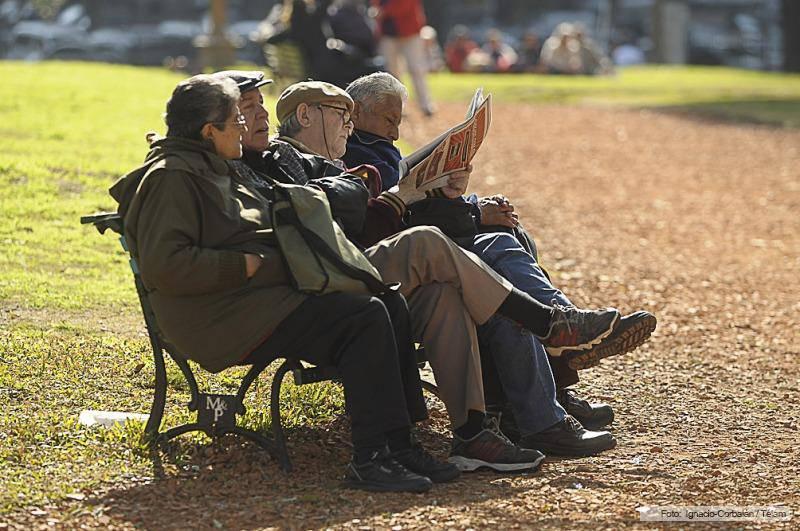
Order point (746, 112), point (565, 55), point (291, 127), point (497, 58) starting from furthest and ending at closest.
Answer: point (497, 58), point (565, 55), point (746, 112), point (291, 127)

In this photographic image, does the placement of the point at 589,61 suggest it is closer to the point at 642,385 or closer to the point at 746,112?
the point at 746,112

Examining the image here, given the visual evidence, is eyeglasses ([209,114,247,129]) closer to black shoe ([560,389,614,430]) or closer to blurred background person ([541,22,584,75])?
black shoe ([560,389,614,430])

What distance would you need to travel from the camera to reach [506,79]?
95.1ft

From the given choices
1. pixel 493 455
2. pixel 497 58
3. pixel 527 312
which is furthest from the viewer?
pixel 497 58

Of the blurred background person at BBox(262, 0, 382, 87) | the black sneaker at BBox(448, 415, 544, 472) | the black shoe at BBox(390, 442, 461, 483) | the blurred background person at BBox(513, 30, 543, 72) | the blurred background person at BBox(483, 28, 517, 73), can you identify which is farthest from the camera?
the blurred background person at BBox(513, 30, 543, 72)

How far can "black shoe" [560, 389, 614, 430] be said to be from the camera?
5.75 meters

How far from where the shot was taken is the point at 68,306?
7117 millimetres

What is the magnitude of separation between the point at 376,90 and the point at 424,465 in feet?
5.57

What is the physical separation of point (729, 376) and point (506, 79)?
22507 mm

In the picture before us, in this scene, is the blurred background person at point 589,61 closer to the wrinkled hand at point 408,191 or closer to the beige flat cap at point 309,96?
the beige flat cap at point 309,96

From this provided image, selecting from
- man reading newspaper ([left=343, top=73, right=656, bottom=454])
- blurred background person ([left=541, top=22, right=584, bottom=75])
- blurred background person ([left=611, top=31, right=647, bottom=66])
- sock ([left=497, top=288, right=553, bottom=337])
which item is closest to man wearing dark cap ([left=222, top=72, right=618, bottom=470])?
sock ([left=497, top=288, right=553, bottom=337])

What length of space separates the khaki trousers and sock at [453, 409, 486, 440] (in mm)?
23

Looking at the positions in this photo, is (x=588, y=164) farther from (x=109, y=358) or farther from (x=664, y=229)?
(x=109, y=358)

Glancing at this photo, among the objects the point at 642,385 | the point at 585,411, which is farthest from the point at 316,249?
the point at 642,385
